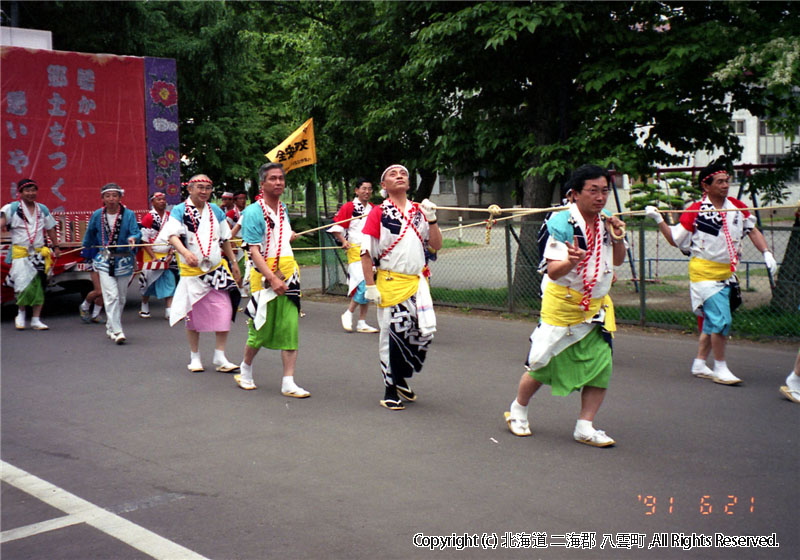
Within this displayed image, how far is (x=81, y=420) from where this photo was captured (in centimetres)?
658

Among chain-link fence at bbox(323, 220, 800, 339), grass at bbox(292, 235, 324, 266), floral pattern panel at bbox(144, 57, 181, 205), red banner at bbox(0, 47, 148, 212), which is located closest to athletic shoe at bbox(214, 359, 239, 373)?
chain-link fence at bbox(323, 220, 800, 339)

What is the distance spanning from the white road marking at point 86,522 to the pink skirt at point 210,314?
3.18 m

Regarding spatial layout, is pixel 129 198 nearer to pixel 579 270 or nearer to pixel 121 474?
pixel 121 474

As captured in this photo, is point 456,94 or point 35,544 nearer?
point 35,544

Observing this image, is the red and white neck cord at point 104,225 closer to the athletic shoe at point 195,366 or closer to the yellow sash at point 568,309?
the athletic shoe at point 195,366

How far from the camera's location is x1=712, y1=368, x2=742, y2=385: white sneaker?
7.43 m

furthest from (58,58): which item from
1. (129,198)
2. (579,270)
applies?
(579,270)

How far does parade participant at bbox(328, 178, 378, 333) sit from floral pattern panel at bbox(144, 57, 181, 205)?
13.1ft

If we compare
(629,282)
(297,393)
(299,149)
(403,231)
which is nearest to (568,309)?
(403,231)

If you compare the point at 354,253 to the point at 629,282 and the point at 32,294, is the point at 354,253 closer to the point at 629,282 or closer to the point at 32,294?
the point at 32,294

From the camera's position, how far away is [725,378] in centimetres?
745

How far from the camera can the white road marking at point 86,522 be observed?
13.3 feet

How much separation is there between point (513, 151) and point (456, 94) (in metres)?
1.46

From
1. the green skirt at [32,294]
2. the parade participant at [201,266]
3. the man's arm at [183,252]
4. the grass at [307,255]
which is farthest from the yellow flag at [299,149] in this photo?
the grass at [307,255]
